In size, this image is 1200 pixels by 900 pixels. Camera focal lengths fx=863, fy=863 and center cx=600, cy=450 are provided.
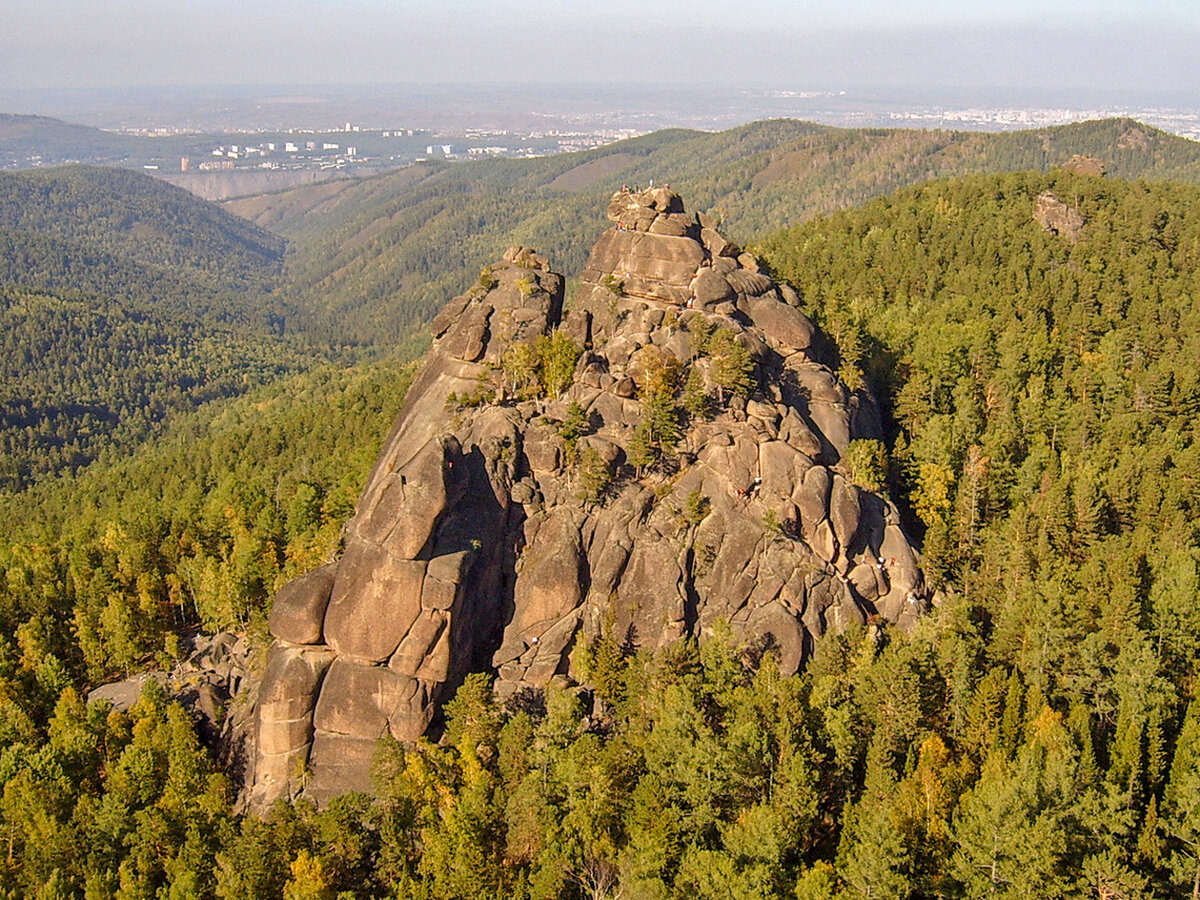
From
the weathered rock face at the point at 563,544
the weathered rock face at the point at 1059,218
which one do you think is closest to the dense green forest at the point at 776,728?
the weathered rock face at the point at 563,544

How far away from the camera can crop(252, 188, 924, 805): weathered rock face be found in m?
43.8

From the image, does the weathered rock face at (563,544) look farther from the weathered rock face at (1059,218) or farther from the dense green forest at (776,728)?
the weathered rock face at (1059,218)

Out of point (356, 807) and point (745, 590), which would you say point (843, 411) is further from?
point (356, 807)

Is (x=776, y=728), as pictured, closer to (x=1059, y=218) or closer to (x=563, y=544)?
(x=563, y=544)

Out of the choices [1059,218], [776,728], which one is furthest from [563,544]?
[1059,218]

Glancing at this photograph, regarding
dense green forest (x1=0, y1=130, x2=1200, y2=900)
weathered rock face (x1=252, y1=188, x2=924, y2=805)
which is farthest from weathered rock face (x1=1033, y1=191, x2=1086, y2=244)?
weathered rock face (x1=252, y1=188, x2=924, y2=805)

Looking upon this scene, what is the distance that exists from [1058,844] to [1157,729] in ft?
30.2

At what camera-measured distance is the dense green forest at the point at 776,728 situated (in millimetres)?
33406

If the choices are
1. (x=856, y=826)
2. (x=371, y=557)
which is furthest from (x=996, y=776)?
(x=371, y=557)

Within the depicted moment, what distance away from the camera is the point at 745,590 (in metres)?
46.5

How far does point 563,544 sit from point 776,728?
14.9m

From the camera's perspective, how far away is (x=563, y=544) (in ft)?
155

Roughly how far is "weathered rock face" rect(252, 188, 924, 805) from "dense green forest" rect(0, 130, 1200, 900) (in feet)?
7.71

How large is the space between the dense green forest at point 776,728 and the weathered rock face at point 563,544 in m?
2.35
